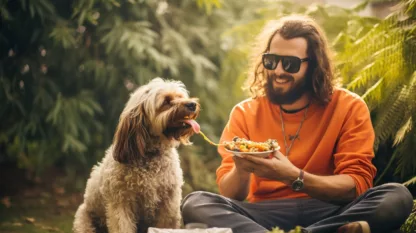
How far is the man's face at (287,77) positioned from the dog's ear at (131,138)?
43.8 inches

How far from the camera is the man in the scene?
3.81 metres

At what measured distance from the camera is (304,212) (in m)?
4.15

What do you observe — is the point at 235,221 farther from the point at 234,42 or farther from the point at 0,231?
the point at 234,42

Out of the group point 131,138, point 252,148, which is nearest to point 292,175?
point 252,148

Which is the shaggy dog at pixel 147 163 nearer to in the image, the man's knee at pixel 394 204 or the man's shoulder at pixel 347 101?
the man's shoulder at pixel 347 101

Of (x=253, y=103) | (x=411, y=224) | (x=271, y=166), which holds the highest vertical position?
(x=253, y=103)

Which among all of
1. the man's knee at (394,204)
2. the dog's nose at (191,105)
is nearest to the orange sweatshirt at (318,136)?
the man's knee at (394,204)

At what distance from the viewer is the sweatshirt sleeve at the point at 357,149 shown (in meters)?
4.04

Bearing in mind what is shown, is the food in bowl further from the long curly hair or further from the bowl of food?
the long curly hair

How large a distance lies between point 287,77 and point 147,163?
4.37ft

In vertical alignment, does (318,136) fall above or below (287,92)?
below

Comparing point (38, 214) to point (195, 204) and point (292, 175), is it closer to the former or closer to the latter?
point (195, 204)

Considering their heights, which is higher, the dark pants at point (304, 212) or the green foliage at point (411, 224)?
the dark pants at point (304, 212)

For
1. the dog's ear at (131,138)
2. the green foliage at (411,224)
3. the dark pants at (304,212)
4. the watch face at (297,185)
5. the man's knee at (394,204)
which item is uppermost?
the dog's ear at (131,138)
